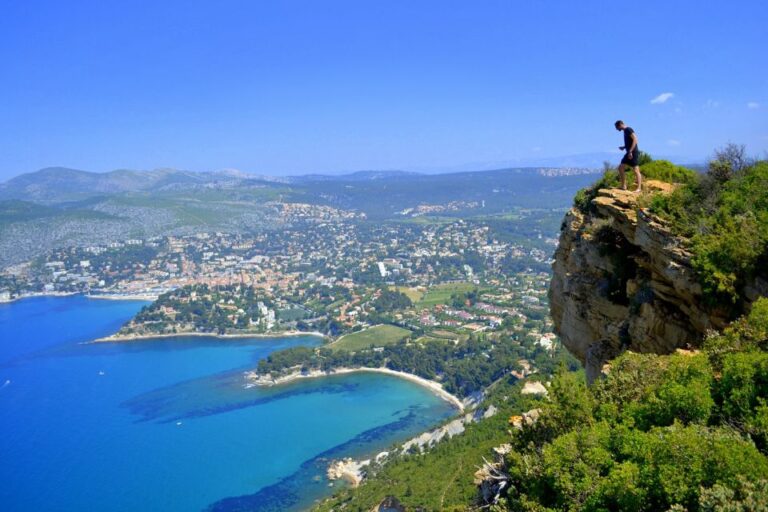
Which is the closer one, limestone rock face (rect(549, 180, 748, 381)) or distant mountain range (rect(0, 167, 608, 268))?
limestone rock face (rect(549, 180, 748, 381))

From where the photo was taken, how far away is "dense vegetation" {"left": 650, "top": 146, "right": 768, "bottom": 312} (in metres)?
5.95

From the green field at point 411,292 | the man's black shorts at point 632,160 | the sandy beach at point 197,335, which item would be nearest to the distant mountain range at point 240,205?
the sandy beach at point 197,335

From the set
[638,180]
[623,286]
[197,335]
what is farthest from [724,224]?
[197,335]

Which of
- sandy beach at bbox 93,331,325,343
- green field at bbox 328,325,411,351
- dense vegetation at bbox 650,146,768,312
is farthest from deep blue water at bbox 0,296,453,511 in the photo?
dense vegetation at bbox 650,146,768,312

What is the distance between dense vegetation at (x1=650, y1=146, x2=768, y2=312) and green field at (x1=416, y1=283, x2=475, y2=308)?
57.3 m

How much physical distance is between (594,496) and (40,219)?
13461 cm

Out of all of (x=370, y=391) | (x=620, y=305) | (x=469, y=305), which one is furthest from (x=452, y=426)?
(x=469, y=305)

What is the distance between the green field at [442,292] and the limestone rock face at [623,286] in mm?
55006

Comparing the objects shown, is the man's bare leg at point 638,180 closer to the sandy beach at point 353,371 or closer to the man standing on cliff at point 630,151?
the man standing on cliff at point 630,151

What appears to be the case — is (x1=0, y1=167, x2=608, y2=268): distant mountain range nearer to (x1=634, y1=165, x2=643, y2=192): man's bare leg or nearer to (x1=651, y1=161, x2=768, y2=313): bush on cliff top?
(x1=634, y1=165, x2=643, y2=192): man's bare leg

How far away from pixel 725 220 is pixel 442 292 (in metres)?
64.5

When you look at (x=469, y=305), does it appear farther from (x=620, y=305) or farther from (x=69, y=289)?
(x=69, y=289)

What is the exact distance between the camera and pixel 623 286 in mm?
8242

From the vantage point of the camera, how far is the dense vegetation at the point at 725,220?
19.5 ft
